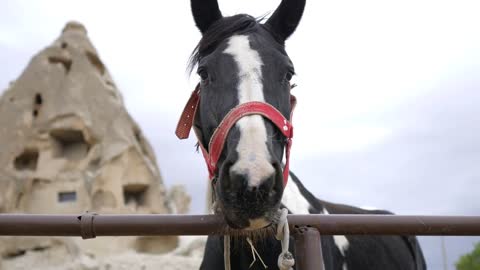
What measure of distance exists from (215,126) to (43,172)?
1889 centimetres

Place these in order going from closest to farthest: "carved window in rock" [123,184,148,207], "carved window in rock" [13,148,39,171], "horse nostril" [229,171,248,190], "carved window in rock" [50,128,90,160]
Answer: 1. "horse nostril" [229,171,248,190]
2. "carved window in rock" [13,148,39,171]
3. "carved window in rock" [50,128,90,160]
4. "carved window in rock" [123,184,148,207]

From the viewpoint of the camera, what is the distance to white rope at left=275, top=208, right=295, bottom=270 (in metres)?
1.42

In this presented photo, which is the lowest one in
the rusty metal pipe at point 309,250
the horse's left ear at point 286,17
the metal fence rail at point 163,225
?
the rusty metal pipe at point 309,250

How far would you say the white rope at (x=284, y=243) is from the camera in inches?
56.0

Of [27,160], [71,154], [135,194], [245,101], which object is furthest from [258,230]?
[27,160]

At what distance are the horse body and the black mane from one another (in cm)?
93

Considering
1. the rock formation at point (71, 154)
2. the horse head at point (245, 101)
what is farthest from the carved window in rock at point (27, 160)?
the horse head at point (245, 101)

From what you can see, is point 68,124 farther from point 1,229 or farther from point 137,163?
point 1,229

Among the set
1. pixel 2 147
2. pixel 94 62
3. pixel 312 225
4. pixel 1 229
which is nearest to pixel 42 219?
pixel 1 229

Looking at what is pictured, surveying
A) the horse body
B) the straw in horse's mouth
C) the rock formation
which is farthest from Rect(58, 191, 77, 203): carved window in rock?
the straw in horse's mouth

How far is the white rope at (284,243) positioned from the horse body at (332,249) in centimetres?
54

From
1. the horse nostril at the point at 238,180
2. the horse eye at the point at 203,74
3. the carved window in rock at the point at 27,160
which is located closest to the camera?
the horse nostril at the point at 238,180

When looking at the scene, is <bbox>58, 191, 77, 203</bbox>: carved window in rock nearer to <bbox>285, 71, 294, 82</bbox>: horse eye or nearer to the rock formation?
the rock formation

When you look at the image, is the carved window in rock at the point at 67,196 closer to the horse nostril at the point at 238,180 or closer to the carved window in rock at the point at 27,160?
the carved window in rock at the point at 27,160
